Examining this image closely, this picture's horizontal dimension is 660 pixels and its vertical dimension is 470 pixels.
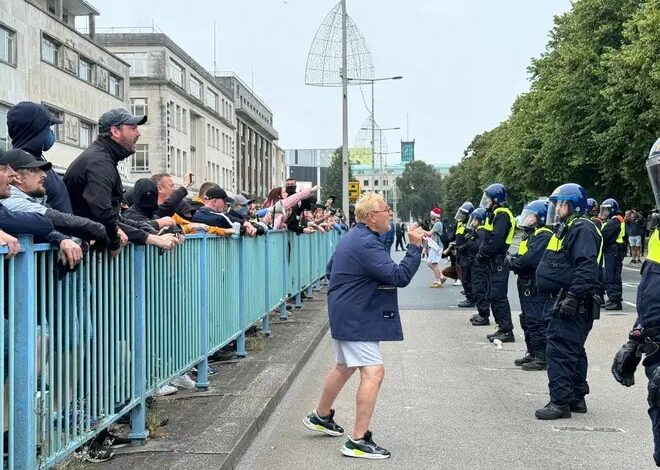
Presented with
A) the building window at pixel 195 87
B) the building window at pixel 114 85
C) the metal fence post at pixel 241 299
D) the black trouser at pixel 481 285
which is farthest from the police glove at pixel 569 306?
the building window at pixel 195 87

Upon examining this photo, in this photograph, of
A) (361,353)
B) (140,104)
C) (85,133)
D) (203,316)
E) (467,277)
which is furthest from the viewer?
(140,104)

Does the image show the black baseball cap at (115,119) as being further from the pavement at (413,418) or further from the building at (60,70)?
the building at (60,70)

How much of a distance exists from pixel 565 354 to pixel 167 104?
5918 centimetres

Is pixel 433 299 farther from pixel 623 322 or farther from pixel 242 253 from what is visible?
pixel 242 253

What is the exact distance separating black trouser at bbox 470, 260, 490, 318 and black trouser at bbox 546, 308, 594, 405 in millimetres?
5567

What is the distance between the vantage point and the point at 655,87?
1143 inches

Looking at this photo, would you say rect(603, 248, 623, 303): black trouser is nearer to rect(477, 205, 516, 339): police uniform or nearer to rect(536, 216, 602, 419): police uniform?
rect(477, 205, 516, 339): police uniform

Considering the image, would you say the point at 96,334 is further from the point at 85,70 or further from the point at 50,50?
the point at 85,70

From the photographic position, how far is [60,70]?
41219 millimetres

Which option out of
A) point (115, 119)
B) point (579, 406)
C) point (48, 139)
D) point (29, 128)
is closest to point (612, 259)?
point (579, 406)

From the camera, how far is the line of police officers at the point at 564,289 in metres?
4.24

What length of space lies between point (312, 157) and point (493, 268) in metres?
144

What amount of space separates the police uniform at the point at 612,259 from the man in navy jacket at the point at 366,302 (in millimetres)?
10624

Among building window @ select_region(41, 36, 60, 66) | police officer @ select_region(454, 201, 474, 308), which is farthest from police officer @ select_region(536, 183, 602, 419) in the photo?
building window @ select_region(41, 36, 60, 66)
